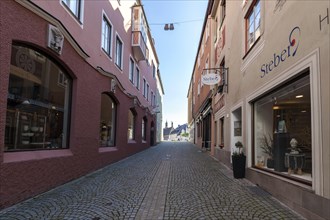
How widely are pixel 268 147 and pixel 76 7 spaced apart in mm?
7611

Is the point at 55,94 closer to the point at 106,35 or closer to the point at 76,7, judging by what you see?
the point at 76,7

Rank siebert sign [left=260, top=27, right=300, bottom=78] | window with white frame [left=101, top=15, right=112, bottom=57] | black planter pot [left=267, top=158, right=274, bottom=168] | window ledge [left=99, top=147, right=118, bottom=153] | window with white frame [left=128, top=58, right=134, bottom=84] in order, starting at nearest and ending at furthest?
siebert sign [left=260, top=27, right=300, bottom=78] → black planter pot [left=267, top=158, right=274, bottom=168] → window ledge [left=99, top=147, right=118, bottom=153] → window with white frame [left=101, top=15, right=112, bottom=57] → window with white frame [left=128, top=58, right=134, bottom=84]

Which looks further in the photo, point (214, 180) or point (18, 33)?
point (214, 180)

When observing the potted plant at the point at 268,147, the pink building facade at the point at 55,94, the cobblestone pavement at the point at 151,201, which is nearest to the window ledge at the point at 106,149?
the pink building facade at the point at 55,94

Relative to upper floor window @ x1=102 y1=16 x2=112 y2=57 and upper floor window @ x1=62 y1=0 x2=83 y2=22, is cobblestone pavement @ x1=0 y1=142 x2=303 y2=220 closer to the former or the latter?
upper floor window @ x1=62 y1=0 x2=83 y2=22

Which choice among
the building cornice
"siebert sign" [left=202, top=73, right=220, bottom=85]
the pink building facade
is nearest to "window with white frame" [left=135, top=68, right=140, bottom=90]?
the pink building facade

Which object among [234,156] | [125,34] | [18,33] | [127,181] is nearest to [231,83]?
[234,156]

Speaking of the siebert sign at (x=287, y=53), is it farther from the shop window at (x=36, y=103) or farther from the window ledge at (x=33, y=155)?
the window ledge at (x=33, y=155)

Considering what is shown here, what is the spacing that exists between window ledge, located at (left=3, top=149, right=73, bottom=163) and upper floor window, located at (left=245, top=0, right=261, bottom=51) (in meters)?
6.60

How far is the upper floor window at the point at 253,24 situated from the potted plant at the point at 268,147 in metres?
2.99

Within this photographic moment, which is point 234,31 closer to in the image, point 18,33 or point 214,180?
point 214,180

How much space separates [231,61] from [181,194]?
7.44 meters

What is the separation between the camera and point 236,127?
1245 centimetres

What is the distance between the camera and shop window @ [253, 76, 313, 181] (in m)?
6.16
